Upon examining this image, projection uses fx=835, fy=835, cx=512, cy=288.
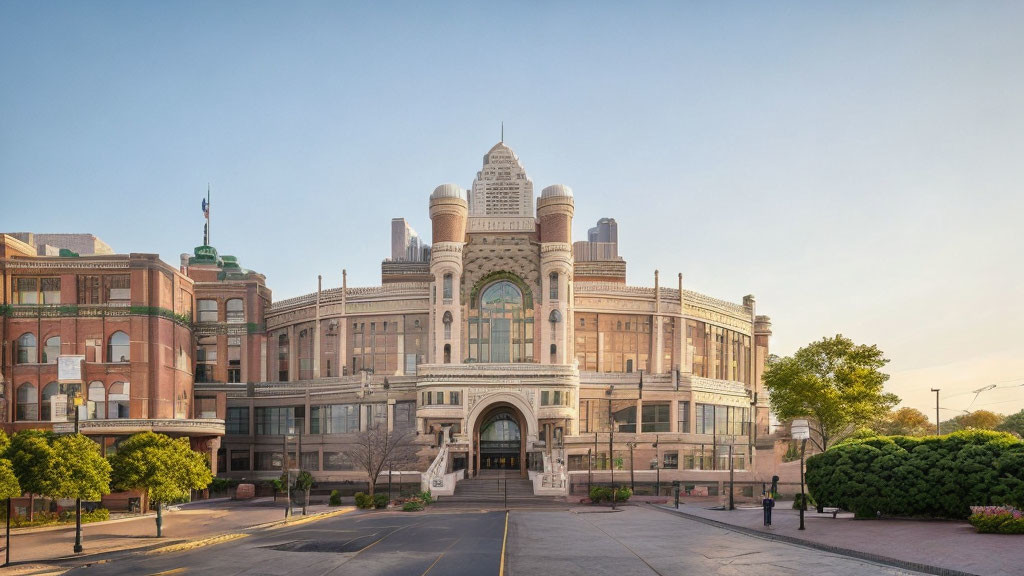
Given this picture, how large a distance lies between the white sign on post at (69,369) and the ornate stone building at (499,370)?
69.2ft

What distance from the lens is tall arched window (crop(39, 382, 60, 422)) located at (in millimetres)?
65000

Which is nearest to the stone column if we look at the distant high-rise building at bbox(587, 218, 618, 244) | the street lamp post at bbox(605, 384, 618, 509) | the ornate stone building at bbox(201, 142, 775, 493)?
the ornate stone building at bbox(201, 142, 775, 493)

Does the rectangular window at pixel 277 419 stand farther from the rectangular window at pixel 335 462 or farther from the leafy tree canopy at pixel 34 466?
the leafy tree canopy at pixel 34 466

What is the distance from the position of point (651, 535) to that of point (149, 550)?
23.3 metres

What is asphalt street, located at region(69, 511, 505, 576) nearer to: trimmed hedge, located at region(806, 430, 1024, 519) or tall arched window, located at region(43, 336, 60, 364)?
trimmed hedge, located at region(806, 430, 1024, 519)

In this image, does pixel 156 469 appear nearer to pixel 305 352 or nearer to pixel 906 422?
pixel 305 352

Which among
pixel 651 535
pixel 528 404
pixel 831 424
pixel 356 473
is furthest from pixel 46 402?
pixel 831 424

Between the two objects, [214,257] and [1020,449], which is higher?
[214,257]

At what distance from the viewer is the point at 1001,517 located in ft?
112

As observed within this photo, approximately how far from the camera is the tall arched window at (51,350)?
219 ft

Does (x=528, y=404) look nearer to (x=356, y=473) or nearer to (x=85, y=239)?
(x=356, y=473)

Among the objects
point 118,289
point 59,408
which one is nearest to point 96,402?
point 59,408

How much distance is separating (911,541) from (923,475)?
8266 millimetres

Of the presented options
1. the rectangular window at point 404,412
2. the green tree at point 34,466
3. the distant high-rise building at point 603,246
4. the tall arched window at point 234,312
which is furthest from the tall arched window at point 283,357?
the green tree at point 34,466
